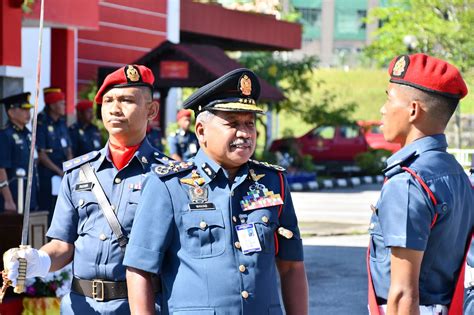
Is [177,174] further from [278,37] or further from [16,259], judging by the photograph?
[278,37]

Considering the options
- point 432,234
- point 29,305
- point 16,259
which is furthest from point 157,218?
point 29,305

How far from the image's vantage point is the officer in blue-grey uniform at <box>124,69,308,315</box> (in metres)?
4.20

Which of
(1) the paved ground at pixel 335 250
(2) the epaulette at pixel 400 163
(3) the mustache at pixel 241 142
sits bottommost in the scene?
(1) the paved ground at pixel 335 250

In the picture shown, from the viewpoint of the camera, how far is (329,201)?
22.6 metres

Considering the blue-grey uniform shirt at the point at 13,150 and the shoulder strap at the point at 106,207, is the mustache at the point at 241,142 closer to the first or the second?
the shoulder strap at the point at 106,207

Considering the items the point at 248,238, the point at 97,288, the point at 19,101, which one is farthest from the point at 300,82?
the point at 248,238

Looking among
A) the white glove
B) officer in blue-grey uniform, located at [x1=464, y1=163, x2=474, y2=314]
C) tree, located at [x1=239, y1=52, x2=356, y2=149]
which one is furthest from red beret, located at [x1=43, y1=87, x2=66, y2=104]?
tree, located at [x1=239, y1=52, x2=356, y2=149]

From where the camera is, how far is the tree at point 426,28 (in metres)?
20.4

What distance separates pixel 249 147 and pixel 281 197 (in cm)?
29

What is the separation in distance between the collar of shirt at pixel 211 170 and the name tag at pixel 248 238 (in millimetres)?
186

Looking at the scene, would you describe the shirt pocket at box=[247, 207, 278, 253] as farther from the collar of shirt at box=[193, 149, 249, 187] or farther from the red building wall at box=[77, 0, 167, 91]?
the red building wall at box=[77, 0, 167, 91]

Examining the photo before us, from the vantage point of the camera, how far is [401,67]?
4.29 m

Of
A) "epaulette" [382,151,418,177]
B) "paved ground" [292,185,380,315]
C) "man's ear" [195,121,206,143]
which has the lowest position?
"paved ground" [292,185,380,315]

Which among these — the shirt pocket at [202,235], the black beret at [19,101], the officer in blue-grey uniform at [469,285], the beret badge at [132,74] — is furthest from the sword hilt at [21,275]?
the black beret at [19,101]
